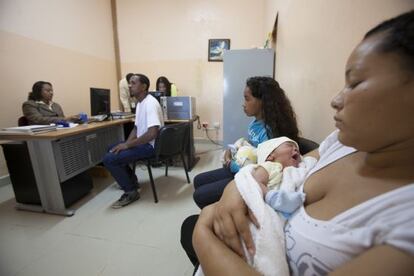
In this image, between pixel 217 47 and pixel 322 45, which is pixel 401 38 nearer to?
pixel 322 45

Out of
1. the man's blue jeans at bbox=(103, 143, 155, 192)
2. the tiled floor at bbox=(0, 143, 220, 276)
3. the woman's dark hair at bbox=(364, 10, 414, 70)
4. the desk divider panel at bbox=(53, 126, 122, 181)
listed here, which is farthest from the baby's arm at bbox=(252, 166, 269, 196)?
the desk divider panel at bbox=(53, 126, 122, 181)

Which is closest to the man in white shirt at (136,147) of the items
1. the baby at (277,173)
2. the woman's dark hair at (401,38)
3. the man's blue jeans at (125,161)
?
the man's blue jeans at (125,161)

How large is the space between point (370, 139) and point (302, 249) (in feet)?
0.87

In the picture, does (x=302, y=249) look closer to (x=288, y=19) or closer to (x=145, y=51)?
(x=288, y=19)

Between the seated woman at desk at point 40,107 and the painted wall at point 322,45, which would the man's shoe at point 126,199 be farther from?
the painted wall at point 322,45

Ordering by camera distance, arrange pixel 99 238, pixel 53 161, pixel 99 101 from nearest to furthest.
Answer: pixel 99 238 < pixel 53 161 < pixel 99 101

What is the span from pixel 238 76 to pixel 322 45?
5.71ft

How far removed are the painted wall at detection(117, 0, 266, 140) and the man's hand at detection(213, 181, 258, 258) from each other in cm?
386

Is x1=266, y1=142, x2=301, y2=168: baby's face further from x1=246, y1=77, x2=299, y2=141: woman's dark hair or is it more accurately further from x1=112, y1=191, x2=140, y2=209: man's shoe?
x1=112, y1=191, x2=140, y2=209: man's shoe

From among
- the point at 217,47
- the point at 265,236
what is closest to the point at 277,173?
the point at 265,236

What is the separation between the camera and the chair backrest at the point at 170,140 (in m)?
2.02

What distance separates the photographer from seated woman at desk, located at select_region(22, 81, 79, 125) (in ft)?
7.97

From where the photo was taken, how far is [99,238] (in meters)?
1.55

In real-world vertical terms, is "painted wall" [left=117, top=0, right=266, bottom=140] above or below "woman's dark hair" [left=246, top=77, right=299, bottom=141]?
above
